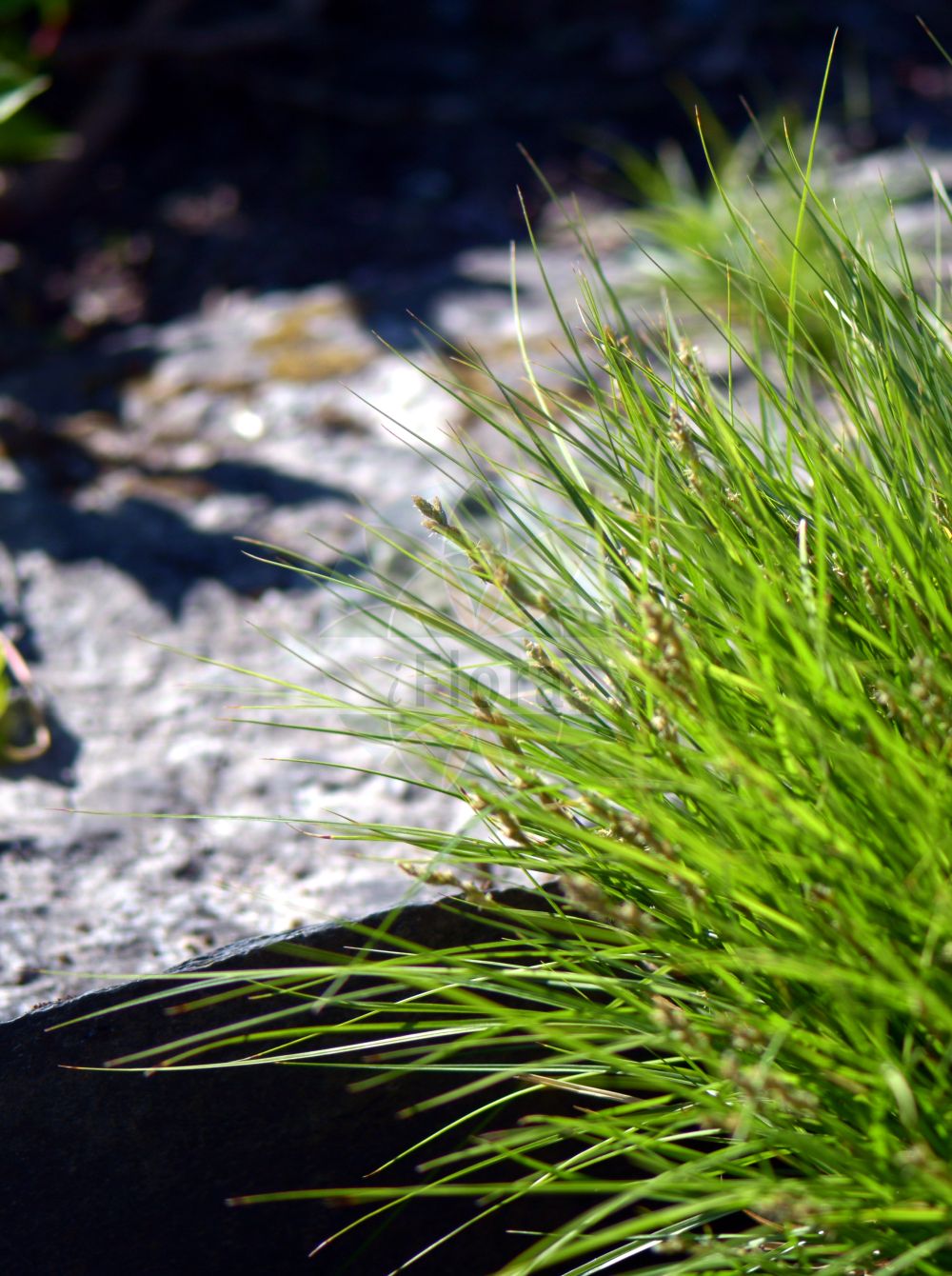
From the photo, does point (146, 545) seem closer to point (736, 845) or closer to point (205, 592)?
point (205, 592)

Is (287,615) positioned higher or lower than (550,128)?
lower

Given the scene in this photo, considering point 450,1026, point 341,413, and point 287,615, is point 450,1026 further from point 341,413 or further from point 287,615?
point 341,413

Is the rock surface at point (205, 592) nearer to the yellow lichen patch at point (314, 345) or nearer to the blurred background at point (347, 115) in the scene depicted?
the yellow lichen patch at point (314, 345)

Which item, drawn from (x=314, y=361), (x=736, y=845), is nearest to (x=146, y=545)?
(x=314, y=361)

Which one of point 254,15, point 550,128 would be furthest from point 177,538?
point 254,15

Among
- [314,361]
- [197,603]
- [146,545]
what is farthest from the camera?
[314,361]

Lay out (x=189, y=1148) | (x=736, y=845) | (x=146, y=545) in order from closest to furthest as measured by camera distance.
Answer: (x=736, y=845) < (x=189, y=1148) < (x=146, y=545)

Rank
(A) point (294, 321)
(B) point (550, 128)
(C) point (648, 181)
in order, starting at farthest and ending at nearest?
(B) point (550, 128), (C) point (648, 181), (A) point (294, 321)

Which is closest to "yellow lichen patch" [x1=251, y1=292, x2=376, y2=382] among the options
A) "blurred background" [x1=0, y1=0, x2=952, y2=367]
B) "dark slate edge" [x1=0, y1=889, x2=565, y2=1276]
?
"blurred background" [x1=0, y1=0, x2=952, y2=367]

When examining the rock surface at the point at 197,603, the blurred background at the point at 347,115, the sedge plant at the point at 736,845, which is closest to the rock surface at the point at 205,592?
the rock surface at the point at 197,603
